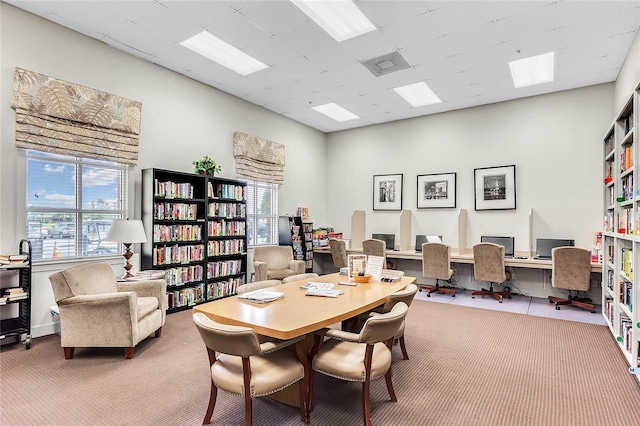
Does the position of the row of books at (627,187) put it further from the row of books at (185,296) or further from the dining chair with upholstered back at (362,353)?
the row of books at (185,296)

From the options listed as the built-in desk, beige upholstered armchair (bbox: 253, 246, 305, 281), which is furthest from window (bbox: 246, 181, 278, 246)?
the built-in desk

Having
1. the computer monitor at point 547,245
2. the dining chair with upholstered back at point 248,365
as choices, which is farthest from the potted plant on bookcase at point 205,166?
the computer monitor at point 547,245

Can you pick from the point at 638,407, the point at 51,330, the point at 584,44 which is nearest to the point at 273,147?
the point at 51,330

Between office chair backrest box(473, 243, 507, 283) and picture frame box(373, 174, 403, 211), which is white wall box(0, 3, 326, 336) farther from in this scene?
office chair backrest box(473, 243, 507, 283)

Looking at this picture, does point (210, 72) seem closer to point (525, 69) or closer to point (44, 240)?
point (44, 240)

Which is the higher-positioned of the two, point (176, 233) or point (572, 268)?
point (176, 233)

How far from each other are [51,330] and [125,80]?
327 cm

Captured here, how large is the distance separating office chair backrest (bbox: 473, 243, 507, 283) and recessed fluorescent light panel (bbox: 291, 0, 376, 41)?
3.75 meters

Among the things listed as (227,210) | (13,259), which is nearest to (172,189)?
(227,210)

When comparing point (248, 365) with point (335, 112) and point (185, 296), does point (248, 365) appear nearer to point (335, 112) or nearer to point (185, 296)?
point (185, 296)

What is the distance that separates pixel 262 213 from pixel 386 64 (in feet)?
11.9

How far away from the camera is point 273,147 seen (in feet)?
22.6

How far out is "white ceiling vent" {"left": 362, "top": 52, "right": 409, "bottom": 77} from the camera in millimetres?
4695

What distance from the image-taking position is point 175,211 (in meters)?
4.93
